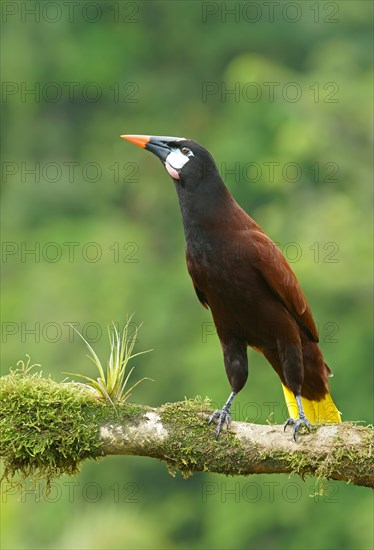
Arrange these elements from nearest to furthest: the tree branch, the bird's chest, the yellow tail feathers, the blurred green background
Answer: the tree branch < the bird's chest < the yellow tail feathers < the blurred green background

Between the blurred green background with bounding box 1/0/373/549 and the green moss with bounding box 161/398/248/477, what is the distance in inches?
203

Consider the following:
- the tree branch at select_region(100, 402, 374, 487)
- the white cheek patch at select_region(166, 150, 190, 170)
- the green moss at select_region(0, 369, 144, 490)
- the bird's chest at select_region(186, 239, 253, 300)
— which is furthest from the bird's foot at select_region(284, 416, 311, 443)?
the white cheek patch at select_region(166, 150, 190, 170)

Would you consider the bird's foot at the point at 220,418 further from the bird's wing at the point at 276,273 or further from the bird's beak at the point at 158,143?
the bird's beak at the point at 158,143

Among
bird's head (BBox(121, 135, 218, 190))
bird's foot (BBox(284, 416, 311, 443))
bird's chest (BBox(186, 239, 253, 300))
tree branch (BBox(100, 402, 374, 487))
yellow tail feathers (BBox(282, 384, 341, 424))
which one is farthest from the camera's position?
yellow tail feathers (BBox(282, 384, 341, 424))

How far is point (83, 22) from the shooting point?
77.1 ft

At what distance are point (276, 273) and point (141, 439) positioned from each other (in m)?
1.09

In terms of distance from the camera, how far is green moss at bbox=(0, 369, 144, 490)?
16.3ft

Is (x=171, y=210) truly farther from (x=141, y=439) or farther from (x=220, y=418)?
(x=141, y=439)

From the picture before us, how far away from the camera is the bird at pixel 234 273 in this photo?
5.60 m

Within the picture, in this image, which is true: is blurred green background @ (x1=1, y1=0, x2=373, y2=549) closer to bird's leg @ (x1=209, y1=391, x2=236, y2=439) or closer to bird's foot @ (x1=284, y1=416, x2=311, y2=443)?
bird's leg @ (x1=209, y1=391, x2=236, y2=439)

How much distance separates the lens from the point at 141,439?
16.4ft

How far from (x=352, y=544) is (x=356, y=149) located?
4.54 m

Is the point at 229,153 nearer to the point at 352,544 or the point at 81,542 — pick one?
the point at 352,544

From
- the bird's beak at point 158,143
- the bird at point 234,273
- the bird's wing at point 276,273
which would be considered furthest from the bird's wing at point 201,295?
the bird's beak at point 158,143
